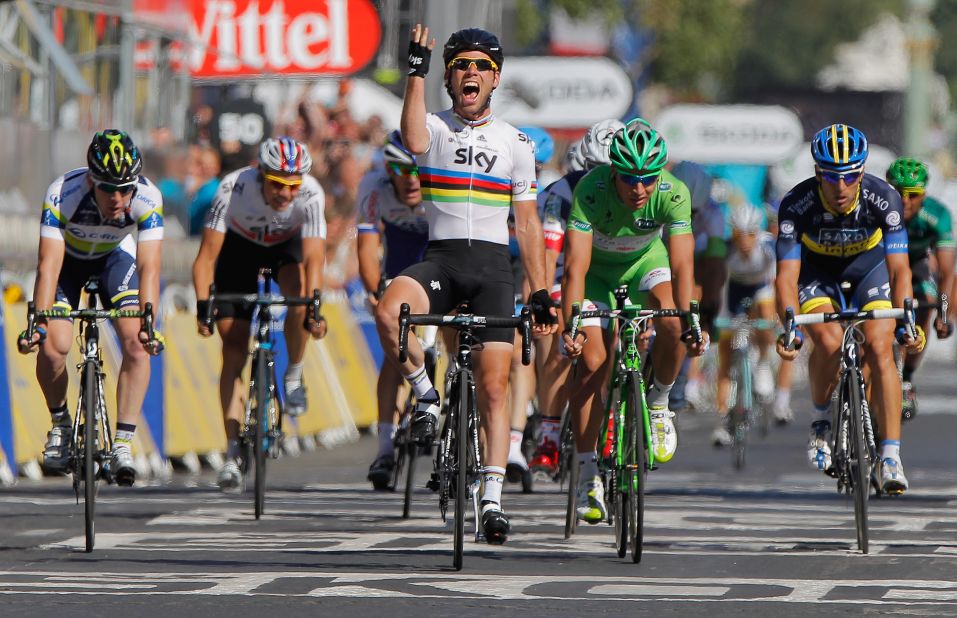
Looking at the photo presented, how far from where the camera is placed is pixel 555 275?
1433 centimetres

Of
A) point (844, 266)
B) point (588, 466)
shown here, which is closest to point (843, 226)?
point (844, 266)

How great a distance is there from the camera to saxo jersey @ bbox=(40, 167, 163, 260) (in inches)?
472

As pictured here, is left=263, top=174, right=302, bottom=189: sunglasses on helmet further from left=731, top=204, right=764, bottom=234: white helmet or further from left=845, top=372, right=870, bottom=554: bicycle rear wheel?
left=731, top=204, right=764, bottom=234: white helmet

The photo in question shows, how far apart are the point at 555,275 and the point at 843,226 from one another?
2471 millimetres

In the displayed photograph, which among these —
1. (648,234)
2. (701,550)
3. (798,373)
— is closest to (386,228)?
(648,234)

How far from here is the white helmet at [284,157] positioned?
13477 mm

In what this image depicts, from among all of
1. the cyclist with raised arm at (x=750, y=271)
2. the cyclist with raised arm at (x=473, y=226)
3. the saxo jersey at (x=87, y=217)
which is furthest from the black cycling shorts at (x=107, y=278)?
the cyclist with raised arm at (x=750, y=271)

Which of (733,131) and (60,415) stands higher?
(733,131)

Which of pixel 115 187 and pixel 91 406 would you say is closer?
pixel 91 406

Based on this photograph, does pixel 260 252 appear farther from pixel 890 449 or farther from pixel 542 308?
pixel 890 449

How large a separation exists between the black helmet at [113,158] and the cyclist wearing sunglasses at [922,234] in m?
5.34

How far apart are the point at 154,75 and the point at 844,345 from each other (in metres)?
14.0

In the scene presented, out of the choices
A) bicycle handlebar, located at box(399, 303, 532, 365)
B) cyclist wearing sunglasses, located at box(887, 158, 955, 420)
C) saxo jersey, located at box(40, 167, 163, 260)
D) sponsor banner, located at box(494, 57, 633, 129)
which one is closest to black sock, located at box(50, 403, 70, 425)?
saxo jersey, located at box(40, 167, 163, 260)

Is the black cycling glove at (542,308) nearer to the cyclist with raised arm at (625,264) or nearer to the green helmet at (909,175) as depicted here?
the cyclist with raised arm at (625,264)
